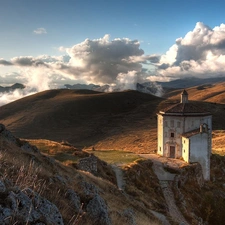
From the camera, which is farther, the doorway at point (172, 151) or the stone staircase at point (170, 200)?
the doorway at point (172, 151)

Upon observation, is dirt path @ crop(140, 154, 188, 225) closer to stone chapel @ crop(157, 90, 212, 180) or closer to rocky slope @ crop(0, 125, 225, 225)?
rocky slope @ crop(0, 125, 225, 225)

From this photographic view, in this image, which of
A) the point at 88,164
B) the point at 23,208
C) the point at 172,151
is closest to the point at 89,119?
the point at 172,151

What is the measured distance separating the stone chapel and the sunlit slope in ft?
85.7

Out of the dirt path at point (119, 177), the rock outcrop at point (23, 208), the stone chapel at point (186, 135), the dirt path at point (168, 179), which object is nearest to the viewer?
the rock outcrop at point (23, 208)

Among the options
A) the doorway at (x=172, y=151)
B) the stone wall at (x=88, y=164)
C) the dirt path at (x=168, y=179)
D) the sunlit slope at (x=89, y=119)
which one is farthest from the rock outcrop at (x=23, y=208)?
the sunlit slope at (x=89, y=119)

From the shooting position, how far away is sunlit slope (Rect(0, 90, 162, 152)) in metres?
89.2

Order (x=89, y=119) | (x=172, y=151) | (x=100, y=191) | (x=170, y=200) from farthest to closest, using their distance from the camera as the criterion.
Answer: (x=89, y=119) < (x=172, y=151) < (x=170, y=200) < (x=100, y=191)

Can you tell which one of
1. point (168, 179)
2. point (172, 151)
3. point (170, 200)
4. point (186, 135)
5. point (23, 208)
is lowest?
point (170, 200)

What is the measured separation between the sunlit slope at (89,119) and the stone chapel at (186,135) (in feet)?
85.7

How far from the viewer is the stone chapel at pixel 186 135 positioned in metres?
39.6

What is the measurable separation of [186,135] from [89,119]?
284 feet

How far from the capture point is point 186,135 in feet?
135

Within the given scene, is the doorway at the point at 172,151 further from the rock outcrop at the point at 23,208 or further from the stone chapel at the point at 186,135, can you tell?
the rock outcrop at the point at 23,208

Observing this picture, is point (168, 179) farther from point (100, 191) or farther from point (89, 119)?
point (89, 119)
